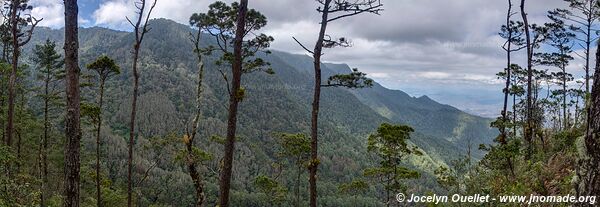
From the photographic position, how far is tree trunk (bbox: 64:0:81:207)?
20.5 ft

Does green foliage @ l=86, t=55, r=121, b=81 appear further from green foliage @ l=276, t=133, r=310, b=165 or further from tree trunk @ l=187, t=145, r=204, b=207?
green foliage @ l=276, t=133, r=310, b=165

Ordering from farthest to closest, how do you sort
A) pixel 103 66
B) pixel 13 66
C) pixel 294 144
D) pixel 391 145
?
1. pixel 294 144
2. pixel 391 145
3. pixel 103 66
4. pixel 13 66

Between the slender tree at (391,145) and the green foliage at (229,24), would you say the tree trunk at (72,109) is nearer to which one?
the green foliage at (229,24)

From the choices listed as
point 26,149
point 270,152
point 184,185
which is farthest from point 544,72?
point 270,152

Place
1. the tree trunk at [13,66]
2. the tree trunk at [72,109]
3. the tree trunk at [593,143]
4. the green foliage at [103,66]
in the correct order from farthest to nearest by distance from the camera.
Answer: the green foliage at [103,66]
the tree trunk at [13,66]
the tree trunk at [72,109]
the tree trunk at [593,143]

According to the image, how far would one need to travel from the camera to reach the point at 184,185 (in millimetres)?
97750

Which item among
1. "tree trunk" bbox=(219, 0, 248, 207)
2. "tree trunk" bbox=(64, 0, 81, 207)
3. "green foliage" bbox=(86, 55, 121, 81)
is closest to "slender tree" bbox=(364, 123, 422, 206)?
"green foliage" bbox=(86, 55, 121, 81)

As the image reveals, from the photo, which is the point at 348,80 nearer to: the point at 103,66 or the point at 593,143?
the point at 593,143

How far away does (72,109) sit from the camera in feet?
20.9

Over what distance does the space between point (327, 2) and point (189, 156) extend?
17.5ft

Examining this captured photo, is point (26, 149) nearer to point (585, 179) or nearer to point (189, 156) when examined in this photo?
point (189, 156)

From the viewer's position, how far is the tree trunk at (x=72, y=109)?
20.5 feet

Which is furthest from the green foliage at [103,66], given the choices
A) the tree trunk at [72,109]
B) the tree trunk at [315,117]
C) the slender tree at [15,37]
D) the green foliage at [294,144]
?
the tree trunk at [72,109]

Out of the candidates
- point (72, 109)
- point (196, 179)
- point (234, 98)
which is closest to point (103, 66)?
point (196, 179)
